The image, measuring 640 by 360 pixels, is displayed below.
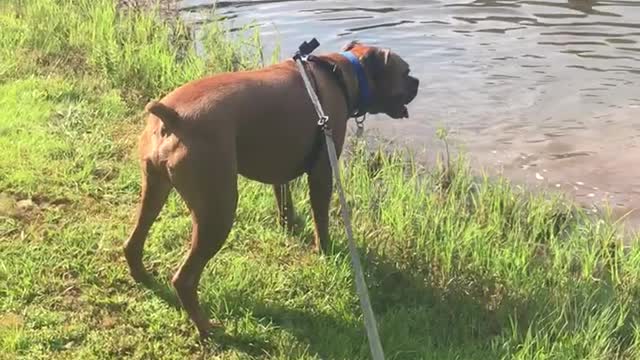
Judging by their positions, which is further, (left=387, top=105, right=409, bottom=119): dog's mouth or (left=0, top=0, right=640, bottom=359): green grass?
(left=387, top=105, right=409, bottom=119): dog's mouth

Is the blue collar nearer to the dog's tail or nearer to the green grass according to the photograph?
the green grass

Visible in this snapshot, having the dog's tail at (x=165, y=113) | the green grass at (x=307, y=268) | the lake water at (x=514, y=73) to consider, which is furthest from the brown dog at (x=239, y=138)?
the lake water at (x=514, y=73)

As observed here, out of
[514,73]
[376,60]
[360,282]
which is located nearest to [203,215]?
[360,282]

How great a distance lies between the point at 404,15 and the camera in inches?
403

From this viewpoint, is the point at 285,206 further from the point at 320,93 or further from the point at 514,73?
the point at 514,73

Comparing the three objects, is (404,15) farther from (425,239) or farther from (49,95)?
(425,239)

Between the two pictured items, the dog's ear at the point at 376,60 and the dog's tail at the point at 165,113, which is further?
the dog's ear at the point at 376,60

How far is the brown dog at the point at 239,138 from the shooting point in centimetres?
353

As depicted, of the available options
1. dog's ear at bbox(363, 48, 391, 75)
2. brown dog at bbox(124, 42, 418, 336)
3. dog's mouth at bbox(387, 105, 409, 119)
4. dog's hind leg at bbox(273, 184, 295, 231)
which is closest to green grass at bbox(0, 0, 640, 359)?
dog's hind leg at bbox(273, 184, 295, 231)

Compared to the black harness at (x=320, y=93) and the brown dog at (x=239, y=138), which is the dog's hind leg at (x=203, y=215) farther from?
the black harness at (x=320, y=93)

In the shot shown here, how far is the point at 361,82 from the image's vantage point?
4496 millimetres

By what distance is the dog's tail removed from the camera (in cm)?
346

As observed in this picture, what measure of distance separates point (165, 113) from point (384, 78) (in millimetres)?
1581

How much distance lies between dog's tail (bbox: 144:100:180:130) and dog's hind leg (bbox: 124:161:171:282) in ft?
0.92
